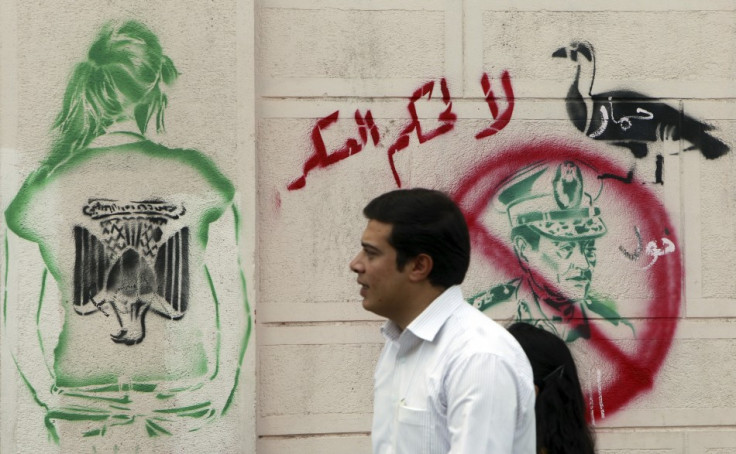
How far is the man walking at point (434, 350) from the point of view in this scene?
2.44 meters

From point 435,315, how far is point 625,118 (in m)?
2.93

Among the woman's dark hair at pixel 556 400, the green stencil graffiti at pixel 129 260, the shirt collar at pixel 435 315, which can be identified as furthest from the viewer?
the green stencil graffiti at pixel 129 260

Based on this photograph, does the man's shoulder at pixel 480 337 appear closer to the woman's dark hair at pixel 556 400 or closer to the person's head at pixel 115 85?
the woman's dark hair at pixel 556 400

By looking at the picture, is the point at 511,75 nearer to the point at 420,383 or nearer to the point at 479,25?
the point at 479,25

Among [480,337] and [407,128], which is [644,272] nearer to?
[407,128]

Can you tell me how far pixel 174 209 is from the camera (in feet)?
16.0

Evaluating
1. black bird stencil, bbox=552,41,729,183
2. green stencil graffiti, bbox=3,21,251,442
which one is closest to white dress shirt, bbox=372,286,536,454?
green stencil graffiti, bbox=3,21,251,442

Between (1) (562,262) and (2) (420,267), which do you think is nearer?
(2) (420,267)

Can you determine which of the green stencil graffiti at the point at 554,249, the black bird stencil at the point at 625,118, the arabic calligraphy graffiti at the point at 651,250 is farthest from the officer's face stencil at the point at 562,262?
the black bird stencil at the point at 625,118

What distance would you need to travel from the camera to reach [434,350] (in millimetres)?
2602

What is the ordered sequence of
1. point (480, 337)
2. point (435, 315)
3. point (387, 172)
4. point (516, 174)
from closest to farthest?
1. point (480, 337)
2. point (435, 315)
3. point (387, 172)
4. point (516, 174)

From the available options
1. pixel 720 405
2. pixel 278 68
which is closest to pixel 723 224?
pixel 720 405

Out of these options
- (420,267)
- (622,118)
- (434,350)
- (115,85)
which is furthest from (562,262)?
(434,350)

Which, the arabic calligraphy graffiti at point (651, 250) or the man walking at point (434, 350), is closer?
the man walking at point (434, 350)
